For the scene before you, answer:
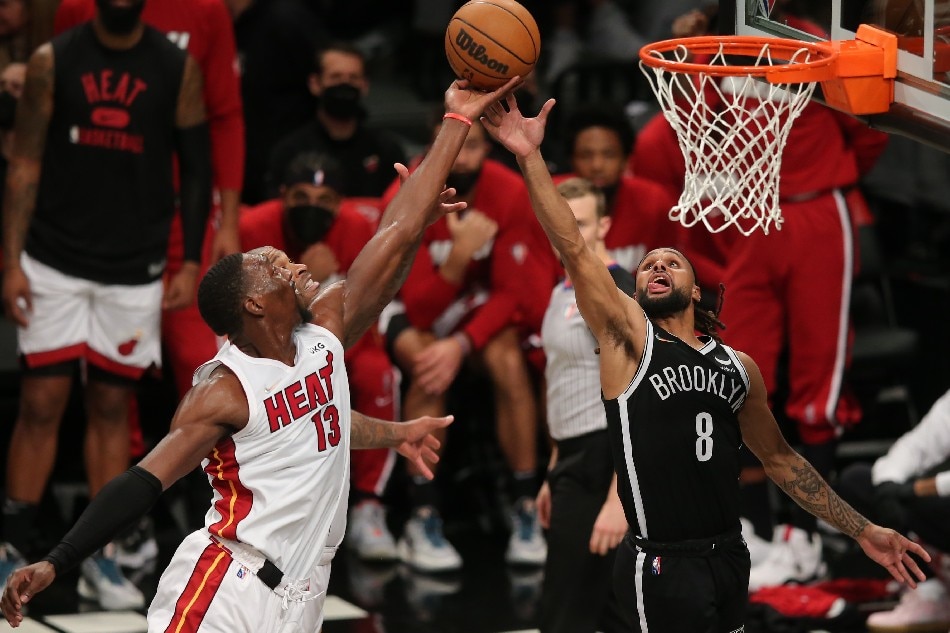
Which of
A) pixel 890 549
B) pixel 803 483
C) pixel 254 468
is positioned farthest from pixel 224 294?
pixel 890 549

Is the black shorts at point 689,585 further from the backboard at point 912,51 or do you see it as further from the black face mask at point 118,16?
the black face mask at point 118,16

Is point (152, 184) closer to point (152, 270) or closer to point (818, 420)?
point (152, 270)

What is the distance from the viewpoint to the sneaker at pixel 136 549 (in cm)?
696

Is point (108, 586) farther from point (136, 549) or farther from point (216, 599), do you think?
point (216, 599)

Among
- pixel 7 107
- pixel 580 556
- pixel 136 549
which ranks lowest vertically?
pixel 136 549

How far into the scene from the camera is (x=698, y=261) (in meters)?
7.46

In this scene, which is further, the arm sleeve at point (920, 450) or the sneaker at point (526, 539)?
the sneaker at point (526, 539)

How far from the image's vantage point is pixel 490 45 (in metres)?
4.67

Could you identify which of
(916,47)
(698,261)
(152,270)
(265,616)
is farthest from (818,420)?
(265,616)

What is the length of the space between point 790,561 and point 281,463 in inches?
127

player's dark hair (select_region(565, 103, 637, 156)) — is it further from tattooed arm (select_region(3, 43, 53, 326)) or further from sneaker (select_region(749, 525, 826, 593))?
tattooed arm (select_region(3, 43, 53, 326))

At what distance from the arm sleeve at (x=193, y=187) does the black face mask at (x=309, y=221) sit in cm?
40

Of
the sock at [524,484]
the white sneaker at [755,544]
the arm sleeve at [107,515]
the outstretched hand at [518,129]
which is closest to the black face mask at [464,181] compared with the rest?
the sock at [524,484]

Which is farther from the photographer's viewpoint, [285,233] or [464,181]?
[464,181]
